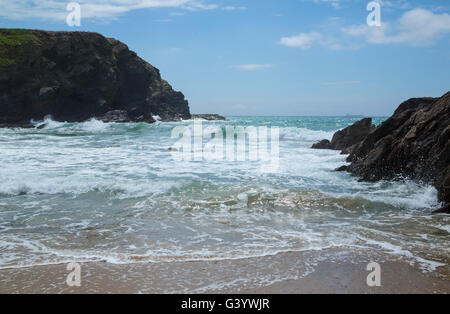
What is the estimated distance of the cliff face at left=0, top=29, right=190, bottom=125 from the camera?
46.6 metres

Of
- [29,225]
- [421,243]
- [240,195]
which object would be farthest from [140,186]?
[421,243]

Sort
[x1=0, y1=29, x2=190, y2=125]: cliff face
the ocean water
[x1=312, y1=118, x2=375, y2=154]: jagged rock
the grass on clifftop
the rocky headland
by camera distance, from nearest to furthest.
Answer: the ocean water → the rocky headland → [x1=312, y1=118, x2=375, y2=154]: jagged rock → the grass on clifftop → [x1=0, y1=29, x2=190, y2=125]: cliff face

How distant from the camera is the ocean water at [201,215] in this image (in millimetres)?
4469

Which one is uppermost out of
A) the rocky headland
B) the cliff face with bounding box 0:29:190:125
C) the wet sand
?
the cliff face with bounding box 0:29:190:125

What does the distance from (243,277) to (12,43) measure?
55955 millimetres

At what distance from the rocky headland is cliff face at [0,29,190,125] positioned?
151 ft

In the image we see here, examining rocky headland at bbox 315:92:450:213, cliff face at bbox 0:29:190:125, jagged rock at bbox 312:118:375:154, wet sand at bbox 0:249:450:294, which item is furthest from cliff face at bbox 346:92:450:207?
cliff face at bbox 0:29:190:125

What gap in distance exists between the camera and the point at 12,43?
157 ft

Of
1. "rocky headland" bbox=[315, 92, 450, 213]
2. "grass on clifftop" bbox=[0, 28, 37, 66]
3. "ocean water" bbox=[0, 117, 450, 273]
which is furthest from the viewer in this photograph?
"grass on clifftop" bbox=[0, 28, 37, 66]

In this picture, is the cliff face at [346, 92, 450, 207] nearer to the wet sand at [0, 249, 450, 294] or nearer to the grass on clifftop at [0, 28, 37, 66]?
the wet sand at [0, 249, 450, 294]

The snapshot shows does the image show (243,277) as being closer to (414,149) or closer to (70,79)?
(414,149)

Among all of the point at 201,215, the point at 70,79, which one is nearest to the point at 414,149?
the point at 201,215

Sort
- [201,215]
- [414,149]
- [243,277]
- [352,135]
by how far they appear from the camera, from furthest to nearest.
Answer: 1. [352,135]
2. [414,149]
3. [201,215]
4. [243,277]
